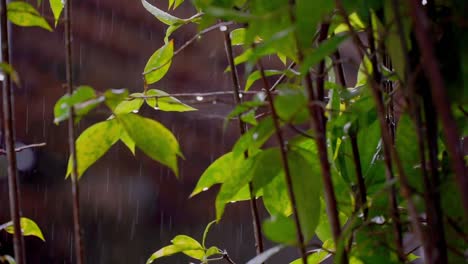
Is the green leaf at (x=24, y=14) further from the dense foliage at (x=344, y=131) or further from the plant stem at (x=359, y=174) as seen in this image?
the plant stem at (x=359, y=174)

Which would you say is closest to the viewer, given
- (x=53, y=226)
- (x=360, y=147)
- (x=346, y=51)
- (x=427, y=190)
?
(x=427, y=190)

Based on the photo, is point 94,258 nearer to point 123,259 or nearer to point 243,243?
point 123,259

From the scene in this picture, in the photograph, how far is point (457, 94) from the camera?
397 mm

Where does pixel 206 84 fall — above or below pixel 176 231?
above

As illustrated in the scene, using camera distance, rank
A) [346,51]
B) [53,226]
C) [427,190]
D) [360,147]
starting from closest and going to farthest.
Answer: [427,190] < [360,147] < [53,226] < [346,51]

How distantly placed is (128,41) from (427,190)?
173 centimetres

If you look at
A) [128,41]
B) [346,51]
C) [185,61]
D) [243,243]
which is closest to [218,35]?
[185,61]

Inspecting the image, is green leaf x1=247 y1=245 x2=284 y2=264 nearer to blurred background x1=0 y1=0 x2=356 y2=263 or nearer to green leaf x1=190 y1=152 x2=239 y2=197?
green leaf x1=190 y1=152 x2=239 y2=197

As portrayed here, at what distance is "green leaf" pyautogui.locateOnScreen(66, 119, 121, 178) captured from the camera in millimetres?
476

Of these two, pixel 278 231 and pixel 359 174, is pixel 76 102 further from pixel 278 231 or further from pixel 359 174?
pixel 359 174

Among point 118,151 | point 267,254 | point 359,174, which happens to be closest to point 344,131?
point 359,174

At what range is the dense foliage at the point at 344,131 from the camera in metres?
0.33

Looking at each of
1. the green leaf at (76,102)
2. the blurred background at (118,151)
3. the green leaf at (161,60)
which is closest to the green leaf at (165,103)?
the green leaf at (161,60)

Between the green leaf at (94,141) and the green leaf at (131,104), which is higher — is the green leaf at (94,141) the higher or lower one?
the lower one
